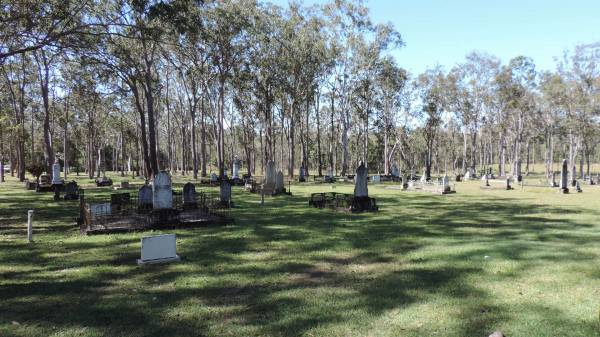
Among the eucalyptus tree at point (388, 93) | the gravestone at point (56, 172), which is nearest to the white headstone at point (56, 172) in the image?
the gravestone at point (56, 172)

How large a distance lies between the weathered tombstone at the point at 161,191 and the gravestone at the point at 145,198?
276 centimetres

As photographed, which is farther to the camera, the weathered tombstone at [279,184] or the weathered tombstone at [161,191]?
the weathered tombstone at [279,184]

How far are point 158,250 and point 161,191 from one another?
17.1 feet

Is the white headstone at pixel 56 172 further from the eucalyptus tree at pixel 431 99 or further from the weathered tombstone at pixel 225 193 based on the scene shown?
the eucalyptus tree at pixel 431 99

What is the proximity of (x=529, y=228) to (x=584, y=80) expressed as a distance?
47.3m

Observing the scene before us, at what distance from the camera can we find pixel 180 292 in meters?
7.36

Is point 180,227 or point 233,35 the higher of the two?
point 233,35

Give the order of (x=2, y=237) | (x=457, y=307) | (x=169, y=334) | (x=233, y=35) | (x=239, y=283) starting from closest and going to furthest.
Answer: (x=169, y=334), (x=457, y=307), (x=239, y=283), (x=2, y=237), (x=233, y=35)

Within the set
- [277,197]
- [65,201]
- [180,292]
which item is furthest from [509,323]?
[65,201]

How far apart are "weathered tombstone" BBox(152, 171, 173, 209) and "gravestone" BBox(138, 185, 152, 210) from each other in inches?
109

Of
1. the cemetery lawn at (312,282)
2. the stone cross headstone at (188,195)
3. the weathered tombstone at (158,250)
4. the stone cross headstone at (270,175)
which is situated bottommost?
the cemetery lawn at (312,282)

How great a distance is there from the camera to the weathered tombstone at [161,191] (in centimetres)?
1411

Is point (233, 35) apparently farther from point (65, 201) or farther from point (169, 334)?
point (169, 334)

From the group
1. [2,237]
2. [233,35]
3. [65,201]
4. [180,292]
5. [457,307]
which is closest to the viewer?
[457,307]
